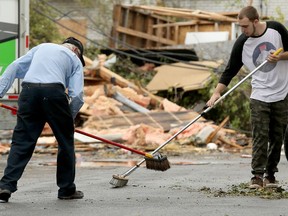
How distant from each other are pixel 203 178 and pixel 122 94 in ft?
37.2

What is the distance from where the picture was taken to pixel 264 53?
1046cm

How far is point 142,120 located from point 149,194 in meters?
11.7

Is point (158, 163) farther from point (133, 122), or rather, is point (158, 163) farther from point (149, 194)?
point (133, 122)

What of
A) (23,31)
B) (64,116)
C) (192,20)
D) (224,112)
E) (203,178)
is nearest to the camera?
(64,116)

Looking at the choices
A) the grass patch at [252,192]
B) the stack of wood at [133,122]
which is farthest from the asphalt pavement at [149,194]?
the stack of wood at [133,122]

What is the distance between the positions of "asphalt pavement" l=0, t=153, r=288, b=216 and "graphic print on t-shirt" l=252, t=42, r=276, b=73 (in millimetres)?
1383

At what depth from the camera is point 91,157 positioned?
18.3 metres

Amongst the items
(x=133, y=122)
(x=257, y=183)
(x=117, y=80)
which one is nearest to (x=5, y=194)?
(x=257, y=183)

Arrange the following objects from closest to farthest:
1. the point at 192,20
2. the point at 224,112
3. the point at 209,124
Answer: the point at 209,124 < the point at 224,112 < the point at 192,20

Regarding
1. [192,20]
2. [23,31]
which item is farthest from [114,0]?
[23,31]

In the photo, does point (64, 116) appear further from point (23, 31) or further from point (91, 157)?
point (91, 157)

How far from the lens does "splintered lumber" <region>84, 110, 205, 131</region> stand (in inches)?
846

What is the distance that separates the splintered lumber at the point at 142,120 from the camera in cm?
2148

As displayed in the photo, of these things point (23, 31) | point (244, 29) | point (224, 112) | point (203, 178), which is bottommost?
point (224, 112)
